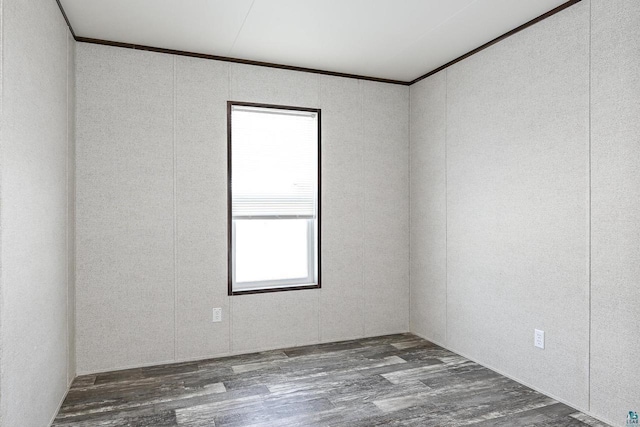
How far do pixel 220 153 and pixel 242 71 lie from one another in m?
0.76

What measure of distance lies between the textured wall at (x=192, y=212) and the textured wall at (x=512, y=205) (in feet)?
1.73

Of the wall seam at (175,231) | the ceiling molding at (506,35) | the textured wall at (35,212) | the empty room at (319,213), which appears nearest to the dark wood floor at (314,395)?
the empty room at (319,213)

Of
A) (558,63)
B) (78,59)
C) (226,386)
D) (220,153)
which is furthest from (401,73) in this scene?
(226,386)

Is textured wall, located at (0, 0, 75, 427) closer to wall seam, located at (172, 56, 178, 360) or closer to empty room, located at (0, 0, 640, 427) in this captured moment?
empty room, located at (0, 0, 640, 427)

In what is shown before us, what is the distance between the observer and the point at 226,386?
315cm

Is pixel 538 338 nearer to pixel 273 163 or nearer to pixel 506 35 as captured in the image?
pixel 506 35

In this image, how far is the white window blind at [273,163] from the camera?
386 cm

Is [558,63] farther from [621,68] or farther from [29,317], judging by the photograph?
[29,317]

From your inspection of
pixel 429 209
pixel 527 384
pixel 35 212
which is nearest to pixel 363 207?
pixel 429 209

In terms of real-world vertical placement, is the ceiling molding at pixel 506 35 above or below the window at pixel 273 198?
above

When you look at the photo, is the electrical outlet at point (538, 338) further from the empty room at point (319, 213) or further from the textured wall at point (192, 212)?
the textured wall at point (192, 212)

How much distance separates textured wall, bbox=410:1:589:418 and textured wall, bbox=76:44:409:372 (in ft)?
1.73

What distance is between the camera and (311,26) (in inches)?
124

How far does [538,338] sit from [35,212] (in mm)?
3218
